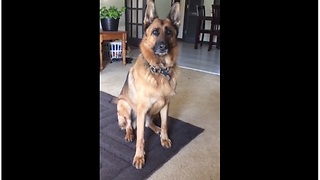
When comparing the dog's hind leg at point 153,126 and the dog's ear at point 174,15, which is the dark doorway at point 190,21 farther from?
the dog's ear at point 174,15

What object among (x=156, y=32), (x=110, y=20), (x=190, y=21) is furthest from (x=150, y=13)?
(x=190, y=21)

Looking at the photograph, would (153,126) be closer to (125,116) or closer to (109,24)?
(125,116)

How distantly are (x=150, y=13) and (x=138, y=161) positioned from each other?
2.60ft

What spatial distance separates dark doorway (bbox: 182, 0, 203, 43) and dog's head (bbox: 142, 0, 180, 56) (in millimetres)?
4703

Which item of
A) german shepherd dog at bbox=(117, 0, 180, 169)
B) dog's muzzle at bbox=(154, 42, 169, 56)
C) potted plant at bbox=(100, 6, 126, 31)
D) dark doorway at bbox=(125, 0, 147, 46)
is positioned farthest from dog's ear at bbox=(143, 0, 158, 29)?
dark doorway at bbox=(125, 0, 147, 46)

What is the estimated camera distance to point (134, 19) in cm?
486

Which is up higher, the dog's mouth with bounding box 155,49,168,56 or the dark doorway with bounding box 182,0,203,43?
the dark doorway with bounding box 182,0,203,43

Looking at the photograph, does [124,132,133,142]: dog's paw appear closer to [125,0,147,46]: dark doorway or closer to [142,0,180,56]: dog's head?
[142,0,180,56]: dog's head

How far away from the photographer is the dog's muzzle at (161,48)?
1.35 m

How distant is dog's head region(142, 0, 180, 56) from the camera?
1.33 metres
